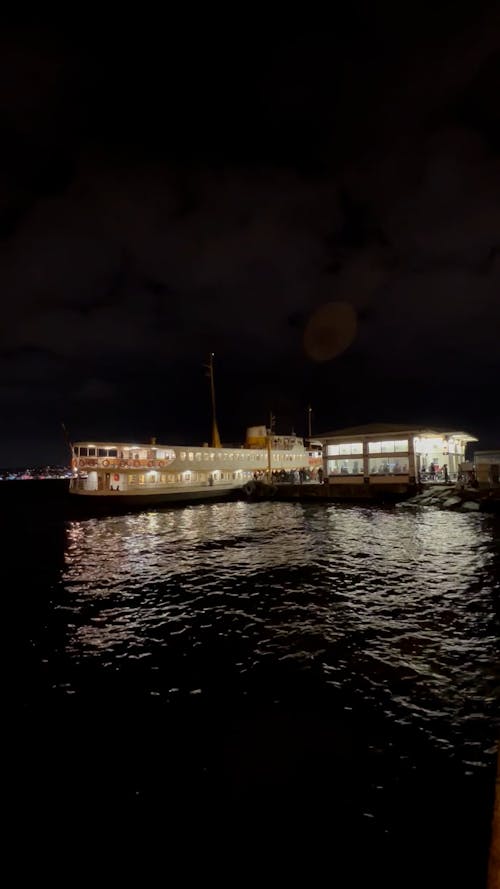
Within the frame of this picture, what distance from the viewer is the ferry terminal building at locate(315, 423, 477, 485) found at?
47.6 metres

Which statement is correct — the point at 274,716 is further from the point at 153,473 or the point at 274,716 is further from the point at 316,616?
the point at 153,473

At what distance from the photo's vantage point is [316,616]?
1280 cm

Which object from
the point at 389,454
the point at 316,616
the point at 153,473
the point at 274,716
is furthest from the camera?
the point at 153,473

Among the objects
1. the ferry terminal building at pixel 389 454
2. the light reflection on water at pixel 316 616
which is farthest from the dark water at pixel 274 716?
the ferry terminal building at pixel 389 454

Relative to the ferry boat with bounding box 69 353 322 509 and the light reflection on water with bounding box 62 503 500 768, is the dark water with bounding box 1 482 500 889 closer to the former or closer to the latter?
the light reflection on water with bounding box 62 503 500 768

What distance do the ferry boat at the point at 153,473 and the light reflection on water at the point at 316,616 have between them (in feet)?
82.4

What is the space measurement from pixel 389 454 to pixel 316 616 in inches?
1501

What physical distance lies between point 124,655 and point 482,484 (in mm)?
38803

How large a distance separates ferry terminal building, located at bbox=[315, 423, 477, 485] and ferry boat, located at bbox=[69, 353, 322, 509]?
476 inches

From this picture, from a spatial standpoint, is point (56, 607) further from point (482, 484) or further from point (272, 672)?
point (482, 484)

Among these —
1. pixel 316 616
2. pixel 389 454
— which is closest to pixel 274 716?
pixel 316 616

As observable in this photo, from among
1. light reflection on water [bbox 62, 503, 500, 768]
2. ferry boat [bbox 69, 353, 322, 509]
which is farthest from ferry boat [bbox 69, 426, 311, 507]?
light reflection on water [bbox 62, 503, 500, 768]

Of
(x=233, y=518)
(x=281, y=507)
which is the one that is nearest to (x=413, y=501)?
(x=281, y=507)

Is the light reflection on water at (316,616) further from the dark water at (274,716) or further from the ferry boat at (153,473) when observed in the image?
the ferry boat at (153,473)
